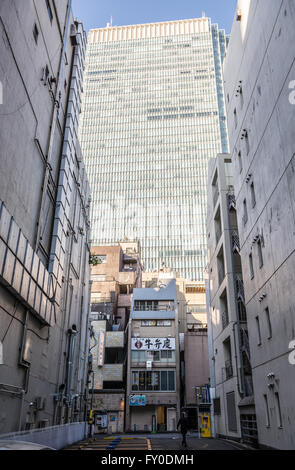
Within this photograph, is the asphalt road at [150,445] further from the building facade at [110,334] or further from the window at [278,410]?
the building facade at [110,334]

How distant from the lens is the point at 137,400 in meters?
44.9

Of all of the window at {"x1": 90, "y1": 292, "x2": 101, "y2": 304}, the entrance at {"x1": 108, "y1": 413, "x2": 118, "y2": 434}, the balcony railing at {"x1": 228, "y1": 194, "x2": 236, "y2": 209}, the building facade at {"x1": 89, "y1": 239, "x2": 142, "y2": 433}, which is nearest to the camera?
the balcony railing at {"x1": 228, "y1": 194, "x2": 236, "y2": 209}

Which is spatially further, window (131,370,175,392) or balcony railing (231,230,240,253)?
window (131,370,175,392)

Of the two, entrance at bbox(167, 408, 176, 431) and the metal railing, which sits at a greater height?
the metal railing

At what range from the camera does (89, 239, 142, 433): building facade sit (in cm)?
4469

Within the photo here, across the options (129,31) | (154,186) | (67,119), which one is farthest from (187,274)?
(129,31)

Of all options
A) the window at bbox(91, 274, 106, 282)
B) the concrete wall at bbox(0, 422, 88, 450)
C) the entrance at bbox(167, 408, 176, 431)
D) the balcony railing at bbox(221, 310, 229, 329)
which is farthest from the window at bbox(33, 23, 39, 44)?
the window at bbox(91, 274, 106, 282)

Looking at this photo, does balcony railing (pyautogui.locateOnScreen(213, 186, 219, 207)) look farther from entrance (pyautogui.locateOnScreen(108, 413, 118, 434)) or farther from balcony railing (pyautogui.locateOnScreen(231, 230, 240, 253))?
entrance (pyautogui.locateOnScreen(108, 413, 118, 434))

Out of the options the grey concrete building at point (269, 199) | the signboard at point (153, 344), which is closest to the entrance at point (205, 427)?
the grey concrete building at point (269, 199)

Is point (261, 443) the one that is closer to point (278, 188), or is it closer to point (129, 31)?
point (278, 188)

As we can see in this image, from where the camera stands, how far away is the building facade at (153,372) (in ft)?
148

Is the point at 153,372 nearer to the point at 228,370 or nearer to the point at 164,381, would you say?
the point at 164,381

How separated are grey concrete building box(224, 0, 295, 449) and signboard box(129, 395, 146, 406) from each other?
28.3 m

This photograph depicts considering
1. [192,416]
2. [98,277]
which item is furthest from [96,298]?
[192,416]
